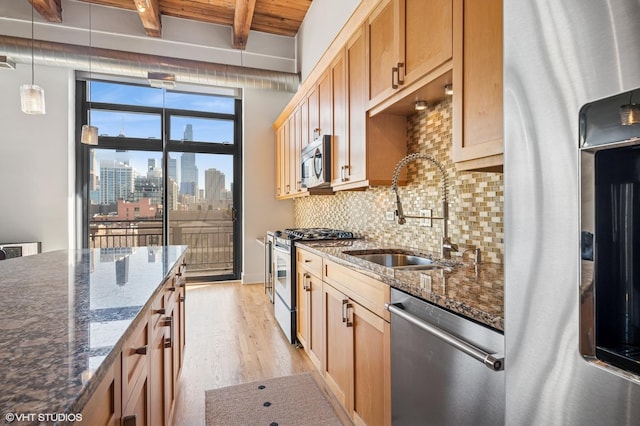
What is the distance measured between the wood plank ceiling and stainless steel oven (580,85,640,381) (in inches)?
167

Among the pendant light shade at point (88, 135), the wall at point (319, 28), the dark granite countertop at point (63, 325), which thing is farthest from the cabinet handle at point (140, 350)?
the wall at point (319, 28)

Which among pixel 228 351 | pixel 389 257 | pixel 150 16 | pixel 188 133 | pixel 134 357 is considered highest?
pixel 150 16

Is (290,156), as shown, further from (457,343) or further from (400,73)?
(457,343)

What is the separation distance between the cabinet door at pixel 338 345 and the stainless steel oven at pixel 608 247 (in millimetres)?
1263

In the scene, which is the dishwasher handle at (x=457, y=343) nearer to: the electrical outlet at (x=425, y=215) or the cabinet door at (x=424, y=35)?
the electrical outlet at (x=425, y=215)

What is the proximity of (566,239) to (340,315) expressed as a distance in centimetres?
144

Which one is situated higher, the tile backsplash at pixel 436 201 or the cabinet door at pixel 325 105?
the cabinet door at pixel 325 105

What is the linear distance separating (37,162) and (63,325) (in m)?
4.96

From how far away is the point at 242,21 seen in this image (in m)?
4.23

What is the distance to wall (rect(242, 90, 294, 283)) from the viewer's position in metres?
5.21

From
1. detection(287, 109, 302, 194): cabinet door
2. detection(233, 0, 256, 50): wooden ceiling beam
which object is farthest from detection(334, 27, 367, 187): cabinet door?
detection(233, 0, 256, 50): wooden ceiling beam

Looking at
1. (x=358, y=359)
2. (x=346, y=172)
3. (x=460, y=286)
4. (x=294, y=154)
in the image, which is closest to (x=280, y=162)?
(x=294, y=154)

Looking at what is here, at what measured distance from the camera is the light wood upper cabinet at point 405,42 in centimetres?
147

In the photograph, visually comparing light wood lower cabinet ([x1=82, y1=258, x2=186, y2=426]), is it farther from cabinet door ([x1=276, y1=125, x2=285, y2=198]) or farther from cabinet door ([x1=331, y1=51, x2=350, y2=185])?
cabinet door ([x1=276, y1=125, x2=285, y2=198])
